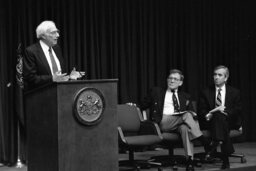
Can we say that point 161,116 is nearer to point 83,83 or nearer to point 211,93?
point 211,93

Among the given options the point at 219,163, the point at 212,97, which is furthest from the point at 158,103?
the point at 219,163

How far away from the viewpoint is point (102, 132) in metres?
3.88

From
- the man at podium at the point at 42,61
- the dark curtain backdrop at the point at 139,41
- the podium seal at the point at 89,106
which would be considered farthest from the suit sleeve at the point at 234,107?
the podium seal at the point at 89,106

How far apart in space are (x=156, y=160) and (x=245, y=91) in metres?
3.15

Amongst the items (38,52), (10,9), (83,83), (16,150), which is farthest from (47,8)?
(83,83)

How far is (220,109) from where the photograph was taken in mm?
6270

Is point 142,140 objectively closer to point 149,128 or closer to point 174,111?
point 149,128

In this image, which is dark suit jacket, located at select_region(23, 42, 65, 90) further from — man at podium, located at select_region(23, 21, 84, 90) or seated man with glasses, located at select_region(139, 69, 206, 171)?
seated man with glasses, located at select_region(139, 69, 206, 171)

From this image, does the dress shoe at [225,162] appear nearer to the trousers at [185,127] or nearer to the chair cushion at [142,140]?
the trousers at [185,127]

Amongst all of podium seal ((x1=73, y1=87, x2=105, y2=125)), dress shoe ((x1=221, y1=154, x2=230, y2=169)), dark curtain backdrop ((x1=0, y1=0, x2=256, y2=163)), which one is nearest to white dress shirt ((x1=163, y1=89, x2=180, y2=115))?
dress shoe ((x1=221, y1=154, x2=230, y2=169))

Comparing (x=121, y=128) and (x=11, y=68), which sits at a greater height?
(x=11, y=68)

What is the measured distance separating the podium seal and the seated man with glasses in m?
2.34

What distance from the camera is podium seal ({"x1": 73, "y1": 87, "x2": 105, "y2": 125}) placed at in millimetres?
3783

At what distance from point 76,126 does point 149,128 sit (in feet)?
8.21
